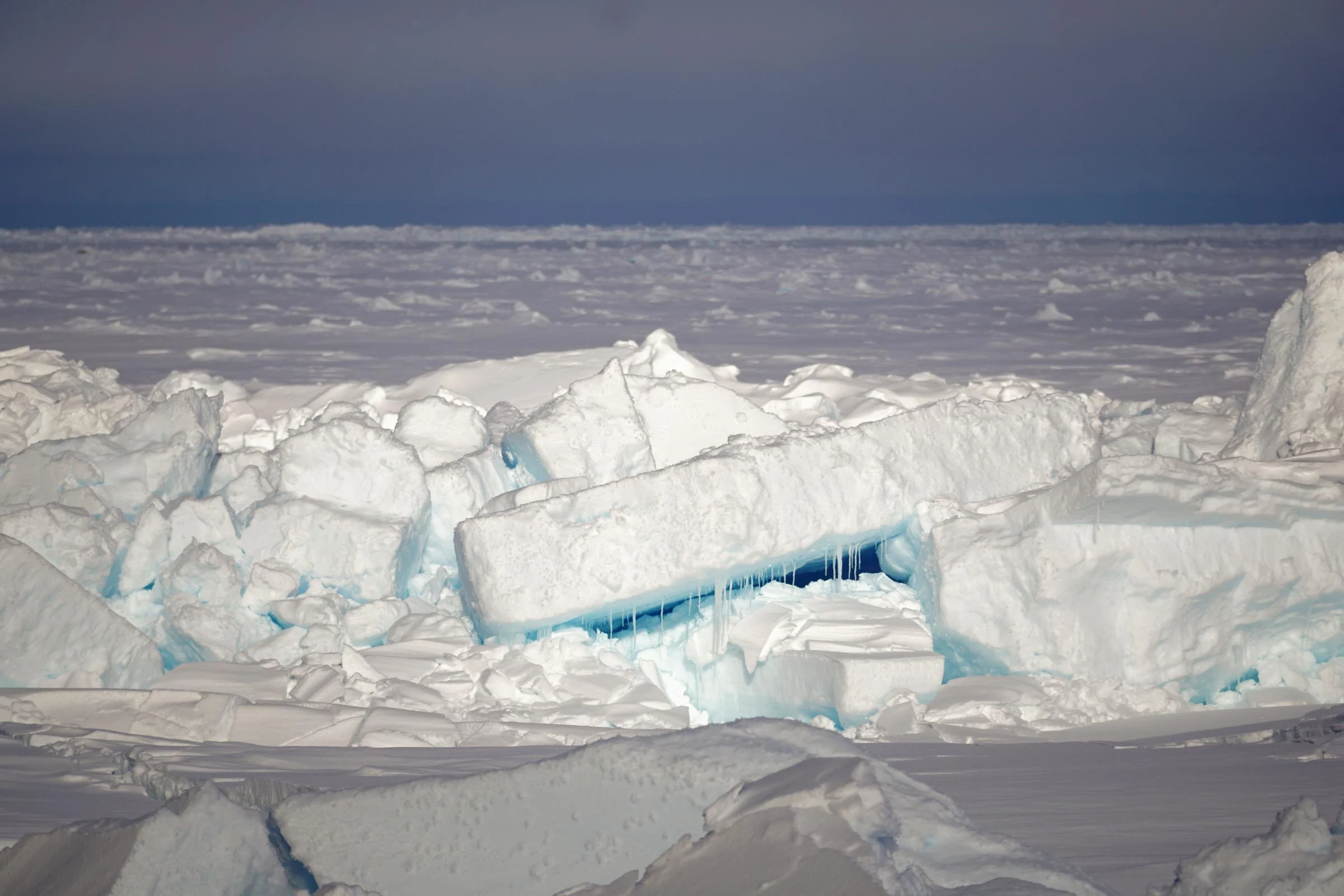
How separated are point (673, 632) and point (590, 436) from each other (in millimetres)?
876

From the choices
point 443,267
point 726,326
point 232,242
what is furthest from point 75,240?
point 726,326

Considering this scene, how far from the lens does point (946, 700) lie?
4.35 meters

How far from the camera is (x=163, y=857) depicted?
2166 millimetres

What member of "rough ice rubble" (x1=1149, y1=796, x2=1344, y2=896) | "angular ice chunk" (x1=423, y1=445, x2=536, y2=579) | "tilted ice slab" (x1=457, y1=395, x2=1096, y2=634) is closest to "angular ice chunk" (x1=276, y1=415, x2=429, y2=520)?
"angular ice chunk" (x1=423, y1=445, x2=536, y2=579)

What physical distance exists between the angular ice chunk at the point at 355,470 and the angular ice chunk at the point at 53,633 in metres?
1.12

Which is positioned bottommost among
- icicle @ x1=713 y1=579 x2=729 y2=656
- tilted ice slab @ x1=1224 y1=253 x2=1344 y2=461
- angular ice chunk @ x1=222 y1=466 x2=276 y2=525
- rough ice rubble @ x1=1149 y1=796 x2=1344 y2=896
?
icicle @ x1=713 y1=579 x2=729 y2=656

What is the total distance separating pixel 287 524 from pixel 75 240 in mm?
32742

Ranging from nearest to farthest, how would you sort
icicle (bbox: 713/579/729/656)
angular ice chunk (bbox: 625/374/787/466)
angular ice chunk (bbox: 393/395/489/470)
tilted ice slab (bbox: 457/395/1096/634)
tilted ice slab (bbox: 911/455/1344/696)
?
tilted ice slab (bbox: 911/455/1344/696) → tilted ice slab (bbox: 457/395/1096/634) → icicle (bbox: 713/579/729/656) → angular ice chunk (bbox: 625/374/787/466) → angular ice chunk (bbox: 393/395/489/470)

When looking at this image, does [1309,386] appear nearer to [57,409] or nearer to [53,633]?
[53,633]

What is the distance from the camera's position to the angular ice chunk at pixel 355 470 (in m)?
5.44

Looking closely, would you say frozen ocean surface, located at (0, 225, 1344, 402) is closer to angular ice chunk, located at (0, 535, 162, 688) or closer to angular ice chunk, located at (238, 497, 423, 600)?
angular ice chunk, located at (238, 497, 423, 600)

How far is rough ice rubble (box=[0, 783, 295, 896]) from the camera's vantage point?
2.14 meters

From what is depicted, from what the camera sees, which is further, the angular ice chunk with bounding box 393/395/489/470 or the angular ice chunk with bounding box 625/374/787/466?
the angular ice chunk with bounding box 393/395/489/470

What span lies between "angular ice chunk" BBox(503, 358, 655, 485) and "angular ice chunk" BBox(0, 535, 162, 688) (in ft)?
5.56
